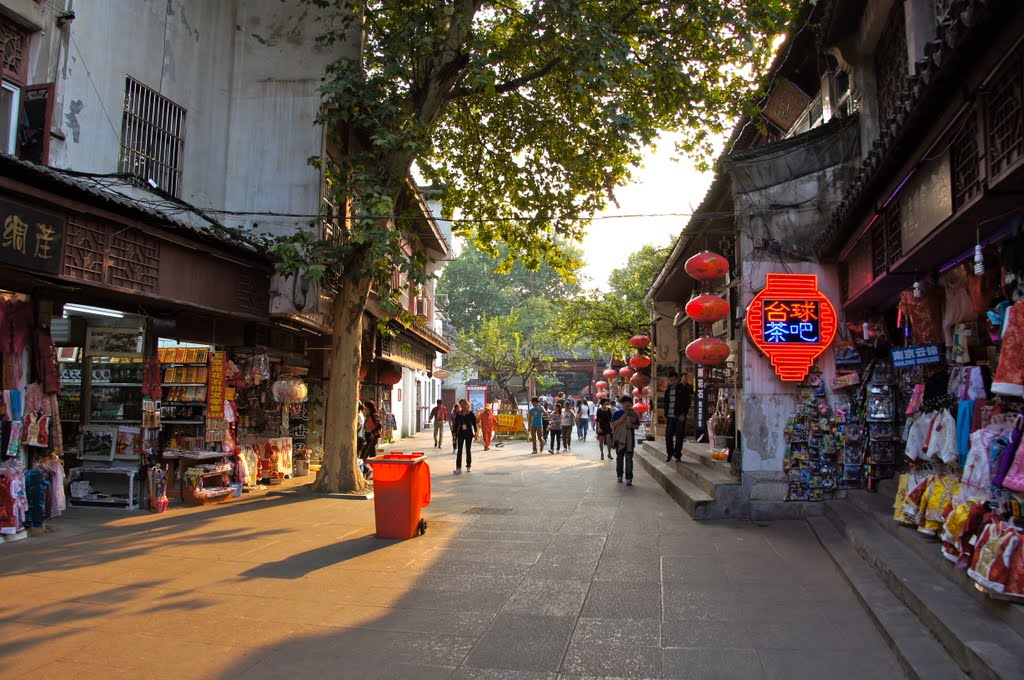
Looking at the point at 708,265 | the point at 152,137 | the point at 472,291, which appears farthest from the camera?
the point at 472,291

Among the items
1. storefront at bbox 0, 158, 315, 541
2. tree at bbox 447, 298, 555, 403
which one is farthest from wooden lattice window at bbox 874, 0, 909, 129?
tree at bbox 447, 298, 555, 403

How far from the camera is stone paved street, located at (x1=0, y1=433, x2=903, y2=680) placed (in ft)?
13.7

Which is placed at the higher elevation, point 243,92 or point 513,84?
→ point 243,92

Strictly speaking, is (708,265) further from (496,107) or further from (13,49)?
(13,49)

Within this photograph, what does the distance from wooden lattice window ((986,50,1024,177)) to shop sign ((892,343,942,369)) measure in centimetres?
282

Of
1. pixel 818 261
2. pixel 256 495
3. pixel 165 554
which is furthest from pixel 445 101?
pixel 165 554

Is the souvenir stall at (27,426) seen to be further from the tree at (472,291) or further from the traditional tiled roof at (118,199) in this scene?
the tree at (472,291)

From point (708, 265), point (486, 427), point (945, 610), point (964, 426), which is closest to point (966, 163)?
point (964, 426)

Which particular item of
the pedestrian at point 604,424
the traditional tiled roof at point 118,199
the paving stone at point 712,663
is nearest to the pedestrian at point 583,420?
the pedestrian at point 604,424

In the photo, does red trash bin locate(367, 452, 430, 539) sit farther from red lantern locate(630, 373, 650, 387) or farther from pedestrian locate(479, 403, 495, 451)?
pedestrian locate(479, 403, 495, 451)

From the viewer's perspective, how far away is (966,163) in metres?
4.89

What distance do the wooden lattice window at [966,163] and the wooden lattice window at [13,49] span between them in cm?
999

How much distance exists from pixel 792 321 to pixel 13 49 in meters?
10.3

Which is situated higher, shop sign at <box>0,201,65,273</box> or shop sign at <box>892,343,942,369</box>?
shop sign at <box>0,201,65,273</box>
